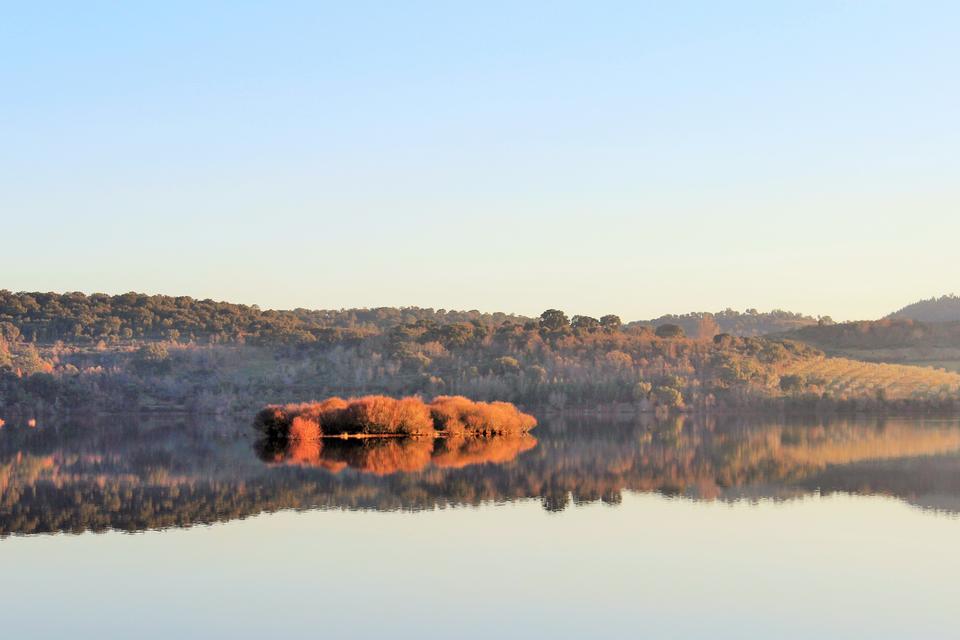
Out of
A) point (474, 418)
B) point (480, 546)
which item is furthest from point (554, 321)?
point (480, 546)

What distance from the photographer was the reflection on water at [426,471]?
2497 centimetres

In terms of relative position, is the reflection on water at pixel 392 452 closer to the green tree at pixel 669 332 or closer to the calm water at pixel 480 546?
the calm water at pixel 480 546

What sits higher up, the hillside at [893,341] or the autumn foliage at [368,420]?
the hillside at [893,341]

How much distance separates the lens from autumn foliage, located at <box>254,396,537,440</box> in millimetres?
46875

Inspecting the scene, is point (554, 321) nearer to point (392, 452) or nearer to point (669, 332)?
point (669, 332)

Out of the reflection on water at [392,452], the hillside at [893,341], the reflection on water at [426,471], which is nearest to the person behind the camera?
the reflection on water at [426,471]

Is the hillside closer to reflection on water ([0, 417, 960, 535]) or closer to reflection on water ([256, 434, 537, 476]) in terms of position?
reflection on water ([0, 417, 960, 535])

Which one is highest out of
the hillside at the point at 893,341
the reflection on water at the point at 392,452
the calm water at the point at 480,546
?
the hillside at the point at 893,341

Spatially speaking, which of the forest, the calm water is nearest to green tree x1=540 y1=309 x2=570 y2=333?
the forest

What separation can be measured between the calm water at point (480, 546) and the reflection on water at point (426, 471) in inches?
5.6

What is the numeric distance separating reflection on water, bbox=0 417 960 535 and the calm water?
0.14m

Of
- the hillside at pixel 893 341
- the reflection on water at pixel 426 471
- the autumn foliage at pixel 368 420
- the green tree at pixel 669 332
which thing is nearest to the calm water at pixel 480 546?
the reflection on water at pixel 426 471

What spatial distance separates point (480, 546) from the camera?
766 inches

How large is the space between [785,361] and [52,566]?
77.5 metres
